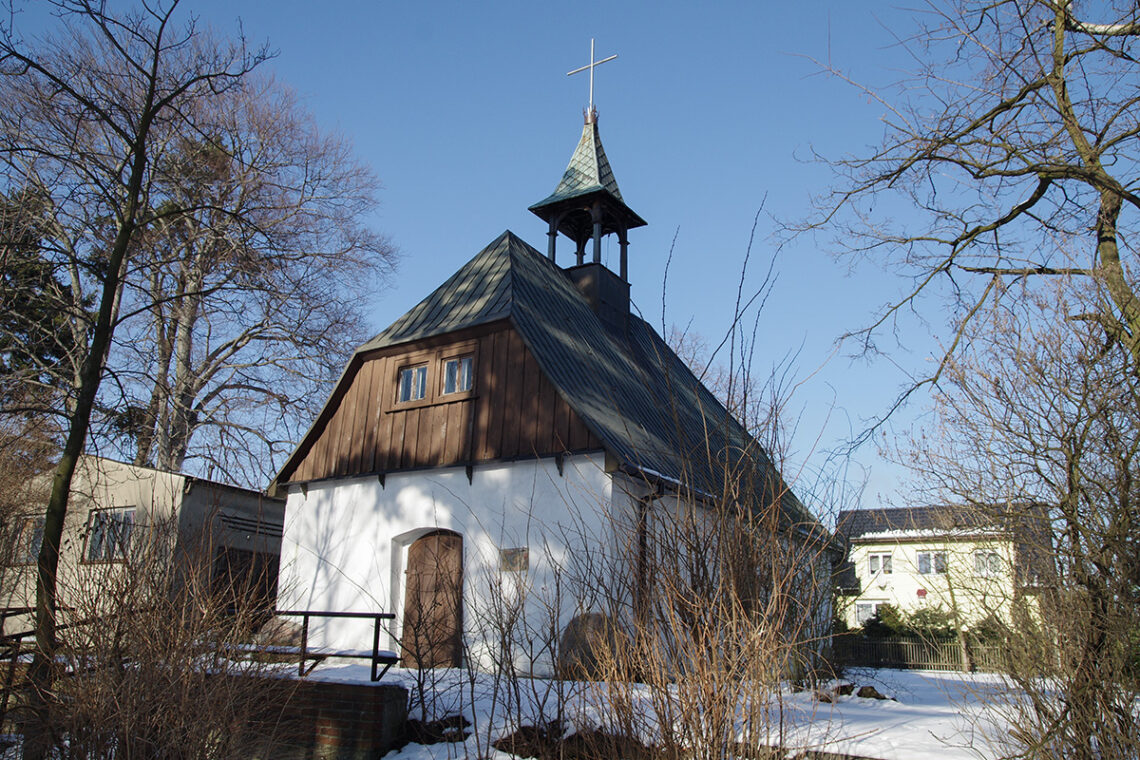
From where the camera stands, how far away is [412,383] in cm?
1387

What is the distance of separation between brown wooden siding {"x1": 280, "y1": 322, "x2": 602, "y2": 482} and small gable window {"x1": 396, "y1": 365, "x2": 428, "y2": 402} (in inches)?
4.2

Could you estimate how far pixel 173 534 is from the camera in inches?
284

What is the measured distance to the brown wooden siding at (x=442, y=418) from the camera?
1220 centimetres

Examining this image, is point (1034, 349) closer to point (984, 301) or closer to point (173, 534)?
point (984, 301)

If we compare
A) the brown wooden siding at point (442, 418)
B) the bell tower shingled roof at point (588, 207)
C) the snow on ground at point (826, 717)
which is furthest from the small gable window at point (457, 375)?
the bell tower shingled roof at point (588, 207)

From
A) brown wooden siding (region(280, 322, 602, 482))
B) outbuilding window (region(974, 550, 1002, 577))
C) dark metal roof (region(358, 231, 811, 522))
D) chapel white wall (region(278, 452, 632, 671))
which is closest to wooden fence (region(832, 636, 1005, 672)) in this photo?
dark metal roof (region(358, 231, 811, 522))

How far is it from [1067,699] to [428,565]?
915 cm

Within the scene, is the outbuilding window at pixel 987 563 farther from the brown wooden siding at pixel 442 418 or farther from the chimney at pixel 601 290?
the chimney at pixel 601 290

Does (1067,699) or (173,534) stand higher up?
(173,534)

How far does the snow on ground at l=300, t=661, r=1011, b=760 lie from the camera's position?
5.61 m

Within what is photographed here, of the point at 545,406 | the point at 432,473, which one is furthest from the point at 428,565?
the point at 545,406

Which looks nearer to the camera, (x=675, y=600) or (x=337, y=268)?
(x=675, y=600)

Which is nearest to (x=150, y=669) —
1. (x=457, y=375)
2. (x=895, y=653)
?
(x=457, y=375)

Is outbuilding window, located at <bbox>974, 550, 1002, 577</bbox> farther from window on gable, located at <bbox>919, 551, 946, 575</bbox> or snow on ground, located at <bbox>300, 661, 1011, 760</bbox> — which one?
snow on ground, located at <bbox>300, 661, 1011, 760</bbox>
